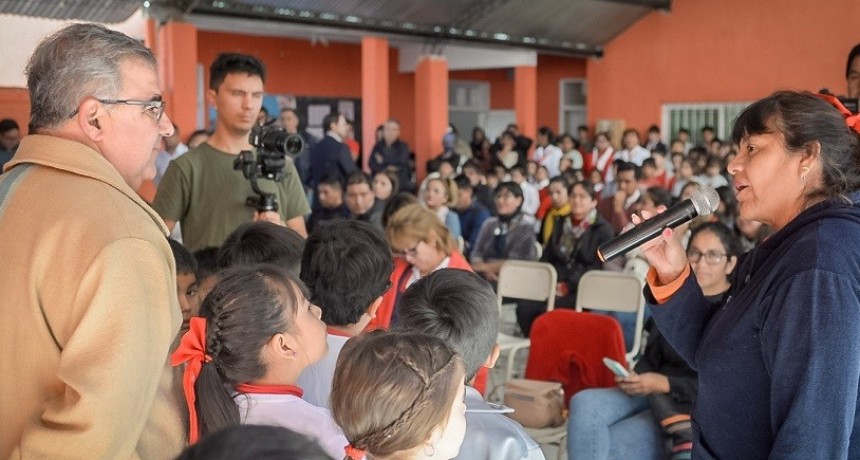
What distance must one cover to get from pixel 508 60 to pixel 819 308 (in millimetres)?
12098

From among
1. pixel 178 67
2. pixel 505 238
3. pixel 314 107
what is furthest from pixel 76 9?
pixel 314 107

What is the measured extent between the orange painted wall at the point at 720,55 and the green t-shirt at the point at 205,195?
1049cm

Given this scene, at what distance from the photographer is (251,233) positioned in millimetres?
2568

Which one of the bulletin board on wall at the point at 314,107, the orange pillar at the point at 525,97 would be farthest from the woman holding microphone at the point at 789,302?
the orange pillar at the point at 525,97

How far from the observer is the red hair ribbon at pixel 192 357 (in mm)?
1674

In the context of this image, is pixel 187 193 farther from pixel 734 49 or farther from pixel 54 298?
pixel 734 49

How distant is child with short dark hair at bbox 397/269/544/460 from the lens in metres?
1.89

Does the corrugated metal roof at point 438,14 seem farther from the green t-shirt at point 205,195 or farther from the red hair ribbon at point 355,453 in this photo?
the red hair ribbon at point 355,453

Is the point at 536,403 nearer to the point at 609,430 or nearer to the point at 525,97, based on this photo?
the point at 609,430

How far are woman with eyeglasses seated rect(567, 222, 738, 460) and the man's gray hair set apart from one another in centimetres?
212

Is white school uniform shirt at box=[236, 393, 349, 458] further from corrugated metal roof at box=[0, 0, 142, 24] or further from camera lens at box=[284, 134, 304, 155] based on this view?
corrugated metal roof at box=[0, 0, 142, 24]

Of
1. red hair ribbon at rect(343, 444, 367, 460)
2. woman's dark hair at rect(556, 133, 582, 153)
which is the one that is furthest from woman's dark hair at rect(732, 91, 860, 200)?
woman's dark hair at rect(556, 133, 582, 153)

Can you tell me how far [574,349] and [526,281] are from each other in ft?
4.82

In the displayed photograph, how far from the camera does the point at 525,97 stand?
544 inches
